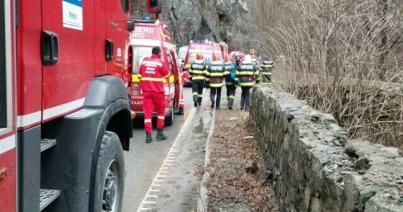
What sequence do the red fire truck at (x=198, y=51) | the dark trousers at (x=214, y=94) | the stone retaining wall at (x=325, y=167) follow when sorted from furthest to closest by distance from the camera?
the red fire truck at (x=198, y=51)
the dark trousers at (x=214, y=94)
the stone retaining wall at (x=325, y=167)

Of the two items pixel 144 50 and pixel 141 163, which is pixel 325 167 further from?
pixel 144 50

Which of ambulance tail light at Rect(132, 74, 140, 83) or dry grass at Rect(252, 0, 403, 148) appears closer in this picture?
dry grass at Rect(252, 0, 403, 148)

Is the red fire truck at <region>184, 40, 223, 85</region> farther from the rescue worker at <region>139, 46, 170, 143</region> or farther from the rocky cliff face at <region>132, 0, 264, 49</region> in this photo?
the rocky cliff face at <region>132, 0, 264, 49</region>

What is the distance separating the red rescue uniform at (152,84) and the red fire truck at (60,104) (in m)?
4.69

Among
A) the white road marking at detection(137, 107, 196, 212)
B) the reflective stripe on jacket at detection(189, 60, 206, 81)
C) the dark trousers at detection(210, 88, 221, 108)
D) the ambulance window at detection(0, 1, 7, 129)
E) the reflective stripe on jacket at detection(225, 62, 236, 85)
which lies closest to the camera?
the ambulance window at detection(0, 1, 7, 129)

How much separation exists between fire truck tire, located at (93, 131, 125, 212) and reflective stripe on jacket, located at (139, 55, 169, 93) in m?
5.07

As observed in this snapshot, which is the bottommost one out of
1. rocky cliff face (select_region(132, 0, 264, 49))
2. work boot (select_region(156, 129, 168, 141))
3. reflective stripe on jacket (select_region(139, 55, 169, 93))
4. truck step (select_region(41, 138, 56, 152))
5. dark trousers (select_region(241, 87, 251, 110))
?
work boot (select_region(156, 129, 168, 141))

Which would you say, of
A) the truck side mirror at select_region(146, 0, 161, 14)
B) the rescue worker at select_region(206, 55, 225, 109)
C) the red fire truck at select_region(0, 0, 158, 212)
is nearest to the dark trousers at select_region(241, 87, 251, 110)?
the rescue worker at select_region(206, 55, 225, 109)

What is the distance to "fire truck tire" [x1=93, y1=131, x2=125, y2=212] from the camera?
370 cm

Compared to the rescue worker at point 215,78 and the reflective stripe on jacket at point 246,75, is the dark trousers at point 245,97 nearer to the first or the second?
the reflective stripe on jacket at point 246,75

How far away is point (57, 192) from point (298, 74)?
5.84 meters

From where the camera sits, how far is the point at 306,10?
8.41 m

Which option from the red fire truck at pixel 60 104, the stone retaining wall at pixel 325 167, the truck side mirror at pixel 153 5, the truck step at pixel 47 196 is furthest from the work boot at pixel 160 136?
the truck step at pixel 47 196

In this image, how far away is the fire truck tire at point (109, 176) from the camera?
12.1ft
